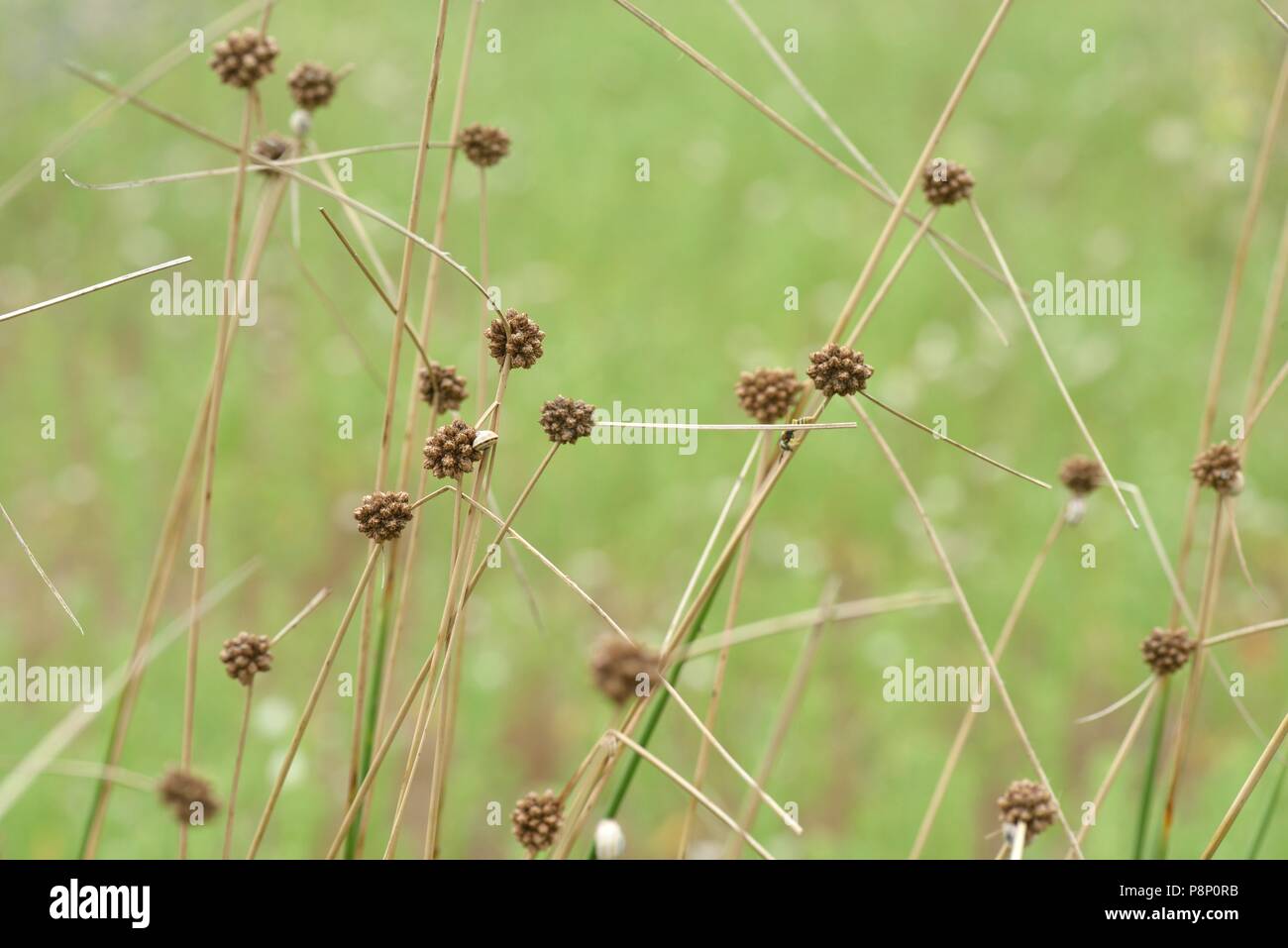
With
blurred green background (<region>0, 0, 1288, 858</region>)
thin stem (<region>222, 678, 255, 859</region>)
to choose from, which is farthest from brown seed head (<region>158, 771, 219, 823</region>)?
blurred green background (<region>0, 0, 1288, 858</region>)

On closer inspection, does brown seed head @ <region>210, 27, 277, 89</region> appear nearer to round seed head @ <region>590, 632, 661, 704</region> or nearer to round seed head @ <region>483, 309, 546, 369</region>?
round seed head @ <region>483, 309, 546, 369</region>

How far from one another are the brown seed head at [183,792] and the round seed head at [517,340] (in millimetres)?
216

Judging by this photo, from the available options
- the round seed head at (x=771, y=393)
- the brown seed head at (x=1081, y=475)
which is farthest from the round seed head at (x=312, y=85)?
the brown seed head at (x=1081, y=475)

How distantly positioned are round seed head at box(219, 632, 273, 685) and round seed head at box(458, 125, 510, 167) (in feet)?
1.01

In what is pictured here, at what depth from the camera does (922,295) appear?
2223 millimetres

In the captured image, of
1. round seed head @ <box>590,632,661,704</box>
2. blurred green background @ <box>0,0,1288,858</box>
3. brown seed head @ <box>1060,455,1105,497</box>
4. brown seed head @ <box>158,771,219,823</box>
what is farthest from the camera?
blurred green background @ <box>0,0,1288,858</box>

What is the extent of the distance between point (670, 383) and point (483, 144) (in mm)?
1405

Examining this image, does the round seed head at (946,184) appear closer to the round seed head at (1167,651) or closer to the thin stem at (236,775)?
the round seed head at (1167,651)

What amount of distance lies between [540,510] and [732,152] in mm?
1170

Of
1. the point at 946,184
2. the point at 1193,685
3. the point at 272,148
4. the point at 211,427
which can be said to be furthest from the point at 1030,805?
the point at 272,148

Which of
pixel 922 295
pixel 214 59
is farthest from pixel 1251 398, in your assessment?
pixel 922 295

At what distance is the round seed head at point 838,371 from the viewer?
0.50 m

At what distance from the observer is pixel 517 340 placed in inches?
19.1

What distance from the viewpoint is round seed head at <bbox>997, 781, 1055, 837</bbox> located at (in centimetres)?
51
